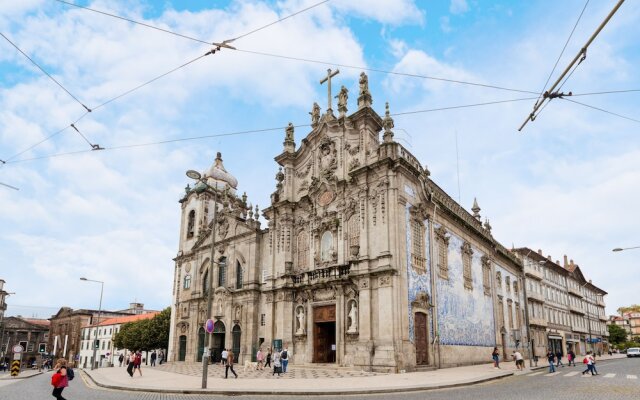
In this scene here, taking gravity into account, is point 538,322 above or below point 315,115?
below

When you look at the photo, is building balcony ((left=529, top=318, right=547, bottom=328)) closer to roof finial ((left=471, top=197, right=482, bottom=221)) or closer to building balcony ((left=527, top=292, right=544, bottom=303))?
building balcony ((left=527, top=292, right=544, bottom=303))

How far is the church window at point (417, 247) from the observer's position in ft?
91.2

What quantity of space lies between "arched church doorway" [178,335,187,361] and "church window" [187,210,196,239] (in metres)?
9.57

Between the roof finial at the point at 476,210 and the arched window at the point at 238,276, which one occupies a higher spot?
the roof finial at the point at 476,210

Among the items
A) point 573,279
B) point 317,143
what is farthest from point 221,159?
point 573,279

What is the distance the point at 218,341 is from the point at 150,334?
72.0 ft

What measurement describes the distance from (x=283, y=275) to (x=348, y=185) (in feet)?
25.7

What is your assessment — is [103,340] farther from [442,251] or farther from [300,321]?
[442,251]

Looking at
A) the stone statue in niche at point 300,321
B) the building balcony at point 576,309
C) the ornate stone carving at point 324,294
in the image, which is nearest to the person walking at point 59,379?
the ornate stone carving at point 324,294

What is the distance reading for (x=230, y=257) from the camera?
3891 centimetres

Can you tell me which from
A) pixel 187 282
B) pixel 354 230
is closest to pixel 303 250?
pixel 354 230

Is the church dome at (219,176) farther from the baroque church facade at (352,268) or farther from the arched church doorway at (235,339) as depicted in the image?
the arched church doorway at (235,339)

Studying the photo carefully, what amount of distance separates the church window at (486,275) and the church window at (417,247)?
12.6 meters

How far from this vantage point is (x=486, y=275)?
39.8m
